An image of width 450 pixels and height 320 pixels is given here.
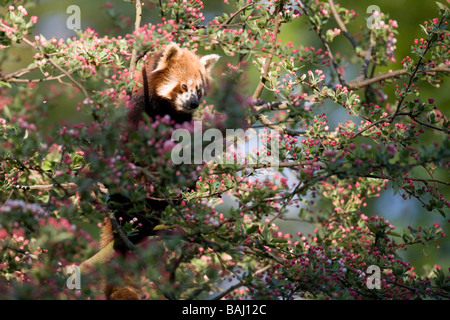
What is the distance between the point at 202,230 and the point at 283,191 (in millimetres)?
530

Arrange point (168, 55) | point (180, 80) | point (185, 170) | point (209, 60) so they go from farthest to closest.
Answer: point (209, 60)
point (180, 80)
point (168, 55)
point (185, 170)

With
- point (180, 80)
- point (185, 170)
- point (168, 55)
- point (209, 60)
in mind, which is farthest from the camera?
point (209, 60)

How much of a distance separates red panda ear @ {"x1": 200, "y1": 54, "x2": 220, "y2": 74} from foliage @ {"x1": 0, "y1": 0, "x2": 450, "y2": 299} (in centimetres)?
82

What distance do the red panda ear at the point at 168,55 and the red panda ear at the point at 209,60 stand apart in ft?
1.52

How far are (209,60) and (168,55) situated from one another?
614 mm

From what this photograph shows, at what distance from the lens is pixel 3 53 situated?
3008mm

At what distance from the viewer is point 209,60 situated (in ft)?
17.6

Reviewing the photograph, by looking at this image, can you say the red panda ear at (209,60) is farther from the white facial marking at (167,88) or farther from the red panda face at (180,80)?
the white facial marking at (167,88)

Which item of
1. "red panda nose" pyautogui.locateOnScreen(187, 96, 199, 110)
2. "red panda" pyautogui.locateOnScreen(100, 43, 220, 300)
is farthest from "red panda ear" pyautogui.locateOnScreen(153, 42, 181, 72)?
"red panda nose" pyautogui.locateOnScreen(187, 96, 199, 110)

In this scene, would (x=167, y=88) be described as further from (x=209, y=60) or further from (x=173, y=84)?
(x=209, y=60)

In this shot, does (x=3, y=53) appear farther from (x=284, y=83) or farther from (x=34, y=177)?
(x=284, y=83)

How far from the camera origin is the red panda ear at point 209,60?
17.4 feet

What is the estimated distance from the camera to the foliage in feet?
8.94

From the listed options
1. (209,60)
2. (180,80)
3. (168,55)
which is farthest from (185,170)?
(209,60)
